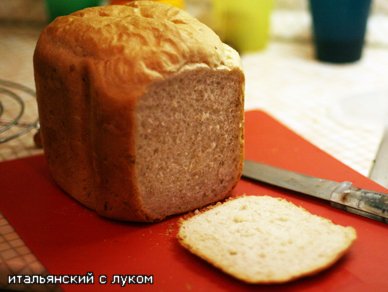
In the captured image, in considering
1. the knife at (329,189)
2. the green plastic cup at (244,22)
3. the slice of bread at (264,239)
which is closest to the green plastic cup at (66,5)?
the green plastic cup at (244,22)

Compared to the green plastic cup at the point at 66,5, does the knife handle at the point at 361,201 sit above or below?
below

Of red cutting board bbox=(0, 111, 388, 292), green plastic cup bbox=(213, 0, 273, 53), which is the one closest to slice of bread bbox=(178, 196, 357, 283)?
red cutting board bbox=(0, 111, 388, 292)

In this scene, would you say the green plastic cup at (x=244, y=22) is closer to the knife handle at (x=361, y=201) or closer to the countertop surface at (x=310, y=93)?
the countertop surface at (x=310, y=93)

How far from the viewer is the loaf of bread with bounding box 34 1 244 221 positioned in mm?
1182

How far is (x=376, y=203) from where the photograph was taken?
127cm

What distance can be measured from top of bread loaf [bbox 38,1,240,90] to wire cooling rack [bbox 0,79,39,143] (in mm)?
584

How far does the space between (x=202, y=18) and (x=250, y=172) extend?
171 cm

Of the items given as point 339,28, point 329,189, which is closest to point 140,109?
point 329,189

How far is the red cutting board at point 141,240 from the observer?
109cm

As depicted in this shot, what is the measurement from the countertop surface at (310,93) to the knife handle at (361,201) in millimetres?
347

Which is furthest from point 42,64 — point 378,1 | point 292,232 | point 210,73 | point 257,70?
point 378,1

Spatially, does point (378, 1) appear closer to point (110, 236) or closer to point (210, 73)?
point (210, 73)

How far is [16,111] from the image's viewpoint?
2066mm

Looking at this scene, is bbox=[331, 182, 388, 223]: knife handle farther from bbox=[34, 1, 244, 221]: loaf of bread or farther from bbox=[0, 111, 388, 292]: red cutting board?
bbox=[34, 1, 244, 221]: loaf of bread
